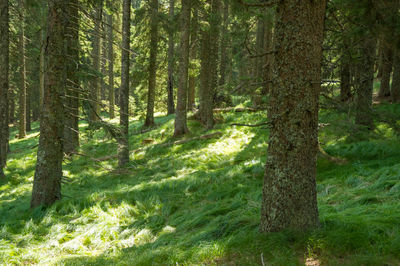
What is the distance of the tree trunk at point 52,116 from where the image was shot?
7000 millimetres

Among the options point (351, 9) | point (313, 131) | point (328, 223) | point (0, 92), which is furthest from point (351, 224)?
point (0, 92)

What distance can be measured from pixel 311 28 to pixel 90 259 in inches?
174

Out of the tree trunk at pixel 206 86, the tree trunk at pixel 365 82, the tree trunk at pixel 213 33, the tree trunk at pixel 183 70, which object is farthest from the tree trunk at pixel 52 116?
the tree trunk at pixel 365 82

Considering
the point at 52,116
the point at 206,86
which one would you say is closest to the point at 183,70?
the point at 206,86

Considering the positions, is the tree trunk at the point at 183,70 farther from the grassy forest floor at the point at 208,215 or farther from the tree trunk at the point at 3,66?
the tree trunk at the point at 3,66

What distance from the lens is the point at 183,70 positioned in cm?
1341

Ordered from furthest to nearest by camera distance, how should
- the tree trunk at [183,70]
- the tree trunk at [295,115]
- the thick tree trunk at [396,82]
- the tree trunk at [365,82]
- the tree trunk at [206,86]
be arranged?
the tree trunk at [206,86], the tree trunk at [183,70], the thick tree trunk at [396,82], the tree trunk at [365,82], the tree trunk at [295,115]

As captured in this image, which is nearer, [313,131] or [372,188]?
[313,131]

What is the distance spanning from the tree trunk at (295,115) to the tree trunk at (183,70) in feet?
33.3

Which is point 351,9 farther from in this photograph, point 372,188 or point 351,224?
point 351,224

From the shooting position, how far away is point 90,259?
458 centimetres

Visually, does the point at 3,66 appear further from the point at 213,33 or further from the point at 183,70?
the point at 213,33

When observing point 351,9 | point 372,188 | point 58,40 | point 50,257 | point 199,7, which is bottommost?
point 50,257

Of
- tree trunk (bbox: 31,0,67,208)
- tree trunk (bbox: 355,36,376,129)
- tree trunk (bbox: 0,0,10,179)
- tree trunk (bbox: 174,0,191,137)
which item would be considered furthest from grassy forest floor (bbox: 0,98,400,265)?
tree trunk (bbox: 174,0,191,137)
